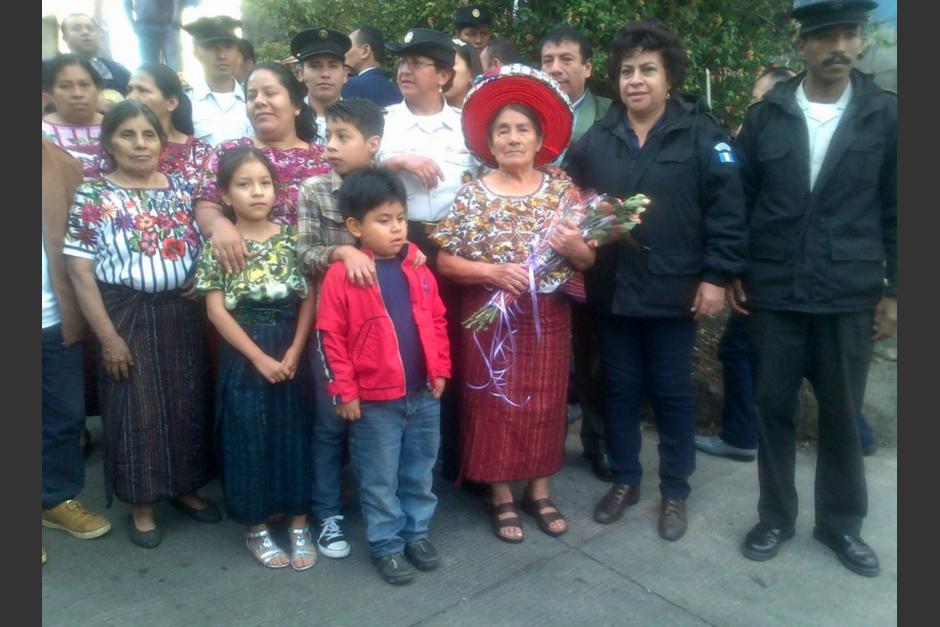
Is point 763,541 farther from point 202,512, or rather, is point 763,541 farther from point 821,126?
point 202,512

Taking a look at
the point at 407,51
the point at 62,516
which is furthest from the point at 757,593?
the point at 62,516

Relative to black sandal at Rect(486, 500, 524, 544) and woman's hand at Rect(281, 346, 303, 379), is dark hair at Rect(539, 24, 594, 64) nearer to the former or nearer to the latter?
woman's hand at Rect(281, 346, 303, 379)

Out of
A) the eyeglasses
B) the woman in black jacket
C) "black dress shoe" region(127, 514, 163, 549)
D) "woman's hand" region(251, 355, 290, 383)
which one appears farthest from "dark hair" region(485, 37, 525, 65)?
"black dress shoe" region(127, 514, 163, 549)

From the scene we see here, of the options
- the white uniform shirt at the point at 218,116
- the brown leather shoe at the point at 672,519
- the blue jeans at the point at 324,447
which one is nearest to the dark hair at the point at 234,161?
the blue jeans at the point at 324,447

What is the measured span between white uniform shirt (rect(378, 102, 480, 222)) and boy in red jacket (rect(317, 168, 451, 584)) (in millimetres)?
412

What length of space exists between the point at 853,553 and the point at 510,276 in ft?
6.03

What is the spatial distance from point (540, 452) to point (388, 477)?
2.42 feet

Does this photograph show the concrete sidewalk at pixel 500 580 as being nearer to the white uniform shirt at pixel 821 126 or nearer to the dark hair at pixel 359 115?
the white uniform shirt at pixel 821 126

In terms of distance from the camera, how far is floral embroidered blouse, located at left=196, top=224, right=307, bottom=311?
2.90 m

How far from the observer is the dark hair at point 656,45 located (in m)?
3.12

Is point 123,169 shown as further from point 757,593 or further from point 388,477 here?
point 757,593

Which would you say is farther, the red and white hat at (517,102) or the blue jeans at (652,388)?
the blue jeans at (652,388)

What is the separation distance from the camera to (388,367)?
9.27 feet

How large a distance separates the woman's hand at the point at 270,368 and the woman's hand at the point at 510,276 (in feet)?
3.01
